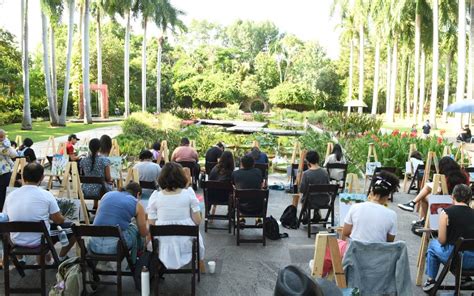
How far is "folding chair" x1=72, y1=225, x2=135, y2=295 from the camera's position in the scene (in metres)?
4.25

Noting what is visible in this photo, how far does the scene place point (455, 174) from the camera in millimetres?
6102

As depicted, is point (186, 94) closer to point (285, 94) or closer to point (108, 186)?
point (285, 94)

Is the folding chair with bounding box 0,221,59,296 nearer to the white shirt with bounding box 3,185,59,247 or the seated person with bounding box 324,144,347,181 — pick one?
the white shirt with bounding box 3,185,59,247

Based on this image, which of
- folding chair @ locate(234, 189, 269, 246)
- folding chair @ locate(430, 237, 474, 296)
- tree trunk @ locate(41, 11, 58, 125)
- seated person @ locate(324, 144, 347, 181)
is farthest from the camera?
tree trunk @ locate(41, 11, 58, 125)

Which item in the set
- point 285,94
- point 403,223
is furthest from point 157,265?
point 285,94

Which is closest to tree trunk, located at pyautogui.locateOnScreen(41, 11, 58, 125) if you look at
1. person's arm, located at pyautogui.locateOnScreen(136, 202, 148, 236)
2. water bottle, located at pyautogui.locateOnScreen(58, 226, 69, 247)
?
water bottle, located at pyautogui.locateOnScreen(58, 226, 69, 247)

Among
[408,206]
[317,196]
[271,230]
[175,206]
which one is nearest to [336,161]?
[408,206]

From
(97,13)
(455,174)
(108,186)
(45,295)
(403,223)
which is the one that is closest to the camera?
(45,295)

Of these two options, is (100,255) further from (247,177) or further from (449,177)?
(449,177)

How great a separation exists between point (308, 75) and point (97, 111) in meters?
25.3

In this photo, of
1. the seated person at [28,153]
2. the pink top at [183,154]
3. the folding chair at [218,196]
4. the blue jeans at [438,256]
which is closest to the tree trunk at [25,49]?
the seated person at [28,153]

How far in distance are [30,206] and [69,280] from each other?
0.98 m

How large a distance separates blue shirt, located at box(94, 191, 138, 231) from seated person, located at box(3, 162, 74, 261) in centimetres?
55

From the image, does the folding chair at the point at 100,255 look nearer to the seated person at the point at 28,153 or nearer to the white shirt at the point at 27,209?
the white shirt at the point at 27,209
